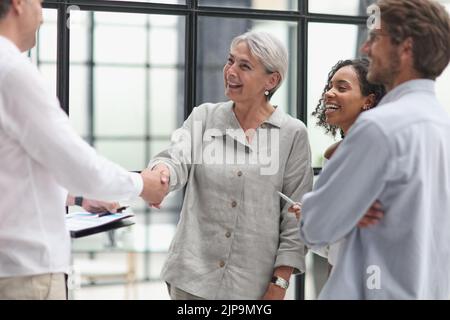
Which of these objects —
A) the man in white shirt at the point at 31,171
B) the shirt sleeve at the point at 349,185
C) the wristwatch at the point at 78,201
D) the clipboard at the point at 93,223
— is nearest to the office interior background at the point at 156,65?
the wristwatch at the point at 78,201

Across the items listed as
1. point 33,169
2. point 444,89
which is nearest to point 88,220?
point 33,169

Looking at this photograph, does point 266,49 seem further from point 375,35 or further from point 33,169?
point 33,169

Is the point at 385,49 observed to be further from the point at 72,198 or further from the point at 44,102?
the point at 72,198

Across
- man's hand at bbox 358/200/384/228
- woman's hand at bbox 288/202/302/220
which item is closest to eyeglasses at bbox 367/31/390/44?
man's hand at bbox 358/200/384/228

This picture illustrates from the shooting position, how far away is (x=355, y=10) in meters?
3.42

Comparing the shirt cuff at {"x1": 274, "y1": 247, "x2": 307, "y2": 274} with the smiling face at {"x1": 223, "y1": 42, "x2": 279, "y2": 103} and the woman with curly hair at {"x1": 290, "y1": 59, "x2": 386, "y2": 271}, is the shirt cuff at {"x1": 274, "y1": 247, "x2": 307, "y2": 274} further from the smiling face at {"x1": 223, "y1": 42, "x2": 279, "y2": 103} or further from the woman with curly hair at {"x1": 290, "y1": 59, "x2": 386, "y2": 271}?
the smiling face at {"x1": 223, "y1": 42, "x2": 279, "y2": 103}

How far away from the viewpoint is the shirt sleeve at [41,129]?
1534 millimetres

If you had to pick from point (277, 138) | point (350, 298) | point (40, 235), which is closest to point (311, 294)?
point (277, 138)

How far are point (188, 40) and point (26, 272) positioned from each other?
180 cm

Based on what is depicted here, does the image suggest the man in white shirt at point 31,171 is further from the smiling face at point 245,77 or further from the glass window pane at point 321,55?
the glass window pane at point 321,55

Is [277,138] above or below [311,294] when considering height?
above

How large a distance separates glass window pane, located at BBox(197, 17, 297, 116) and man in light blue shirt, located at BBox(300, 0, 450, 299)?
1.64 m

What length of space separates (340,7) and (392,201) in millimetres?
2106

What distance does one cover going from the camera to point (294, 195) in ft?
7.41
